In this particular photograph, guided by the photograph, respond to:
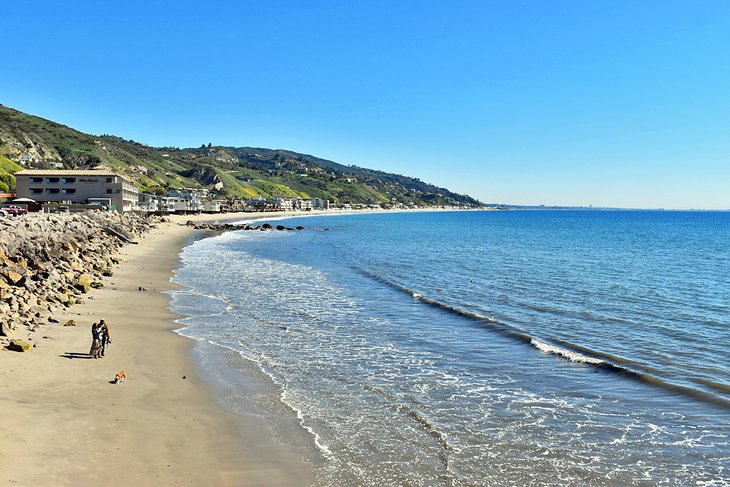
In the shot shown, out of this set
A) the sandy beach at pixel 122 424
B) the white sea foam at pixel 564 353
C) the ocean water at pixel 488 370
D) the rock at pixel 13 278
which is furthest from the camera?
the rock at pixel 13 278

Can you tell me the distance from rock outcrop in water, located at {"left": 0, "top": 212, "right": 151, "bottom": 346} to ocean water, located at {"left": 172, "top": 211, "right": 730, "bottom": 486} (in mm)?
5817

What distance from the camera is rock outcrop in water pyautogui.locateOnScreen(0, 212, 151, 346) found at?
23062 mm

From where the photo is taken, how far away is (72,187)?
112 metres

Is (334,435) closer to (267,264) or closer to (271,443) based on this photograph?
(271,443)

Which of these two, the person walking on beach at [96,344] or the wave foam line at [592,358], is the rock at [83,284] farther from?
the wave foam line at [592,358]

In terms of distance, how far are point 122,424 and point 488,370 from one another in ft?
41.0

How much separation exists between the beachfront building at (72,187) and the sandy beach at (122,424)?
97970 mm

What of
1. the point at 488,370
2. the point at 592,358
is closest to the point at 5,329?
the point at 488,370

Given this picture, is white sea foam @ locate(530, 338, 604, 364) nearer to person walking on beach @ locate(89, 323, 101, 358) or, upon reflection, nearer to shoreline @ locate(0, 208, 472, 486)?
shoreline @ locate(0, 208, 472, 486)

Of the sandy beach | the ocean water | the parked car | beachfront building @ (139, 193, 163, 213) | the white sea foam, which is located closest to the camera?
the sandy beach

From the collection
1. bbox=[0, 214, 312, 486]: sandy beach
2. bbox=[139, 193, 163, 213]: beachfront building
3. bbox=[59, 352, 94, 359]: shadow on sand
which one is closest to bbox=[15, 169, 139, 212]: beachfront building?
bbox=[139, 193, 163, 213]: beachfront building

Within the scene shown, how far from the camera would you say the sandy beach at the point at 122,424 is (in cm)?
1154

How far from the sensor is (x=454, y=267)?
182 ft

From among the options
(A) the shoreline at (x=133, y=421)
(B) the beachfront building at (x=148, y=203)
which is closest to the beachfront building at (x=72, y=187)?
(B) the beachfront building at (x=148, y=203)
